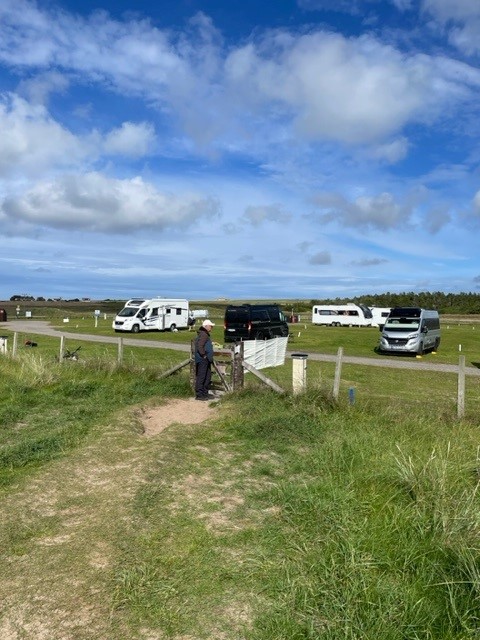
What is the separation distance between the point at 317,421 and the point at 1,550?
5.83 metres

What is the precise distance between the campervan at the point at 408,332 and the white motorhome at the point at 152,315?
17096 mm

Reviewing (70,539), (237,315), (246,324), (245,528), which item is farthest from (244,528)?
(237,315)

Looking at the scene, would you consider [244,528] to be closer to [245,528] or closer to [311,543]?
[245,528]

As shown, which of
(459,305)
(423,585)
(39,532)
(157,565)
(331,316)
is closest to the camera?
(423,585)

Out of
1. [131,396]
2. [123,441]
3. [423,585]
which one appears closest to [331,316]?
[131,396]

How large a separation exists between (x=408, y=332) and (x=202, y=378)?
17.3 m

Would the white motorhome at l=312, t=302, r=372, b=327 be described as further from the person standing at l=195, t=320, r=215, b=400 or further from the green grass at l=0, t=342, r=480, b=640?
the green grass at l=0, t=342, r=480, b=640

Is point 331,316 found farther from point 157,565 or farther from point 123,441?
point 157,565

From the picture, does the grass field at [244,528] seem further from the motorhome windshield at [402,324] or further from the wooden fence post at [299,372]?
the motorhome windshield at [402,324]

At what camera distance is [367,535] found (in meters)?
5.00

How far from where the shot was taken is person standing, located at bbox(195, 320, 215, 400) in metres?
12.4

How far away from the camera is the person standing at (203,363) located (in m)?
12.4

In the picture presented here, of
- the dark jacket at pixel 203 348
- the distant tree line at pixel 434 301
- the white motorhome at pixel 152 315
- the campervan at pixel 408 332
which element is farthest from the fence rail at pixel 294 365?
the distant tree line at pixel 434 301

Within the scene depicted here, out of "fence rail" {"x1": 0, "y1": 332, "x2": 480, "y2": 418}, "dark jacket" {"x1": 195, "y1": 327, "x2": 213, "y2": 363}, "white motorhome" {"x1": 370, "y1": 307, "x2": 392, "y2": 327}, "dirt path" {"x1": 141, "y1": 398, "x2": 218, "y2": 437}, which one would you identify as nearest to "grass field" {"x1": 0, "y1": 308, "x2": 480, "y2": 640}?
"dirt path" {"x1": 141, "y1": 398, "x2": 218, "y2": 437}
